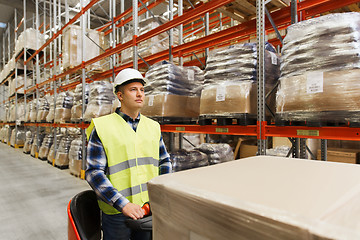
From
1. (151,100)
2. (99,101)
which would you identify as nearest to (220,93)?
(151,100)

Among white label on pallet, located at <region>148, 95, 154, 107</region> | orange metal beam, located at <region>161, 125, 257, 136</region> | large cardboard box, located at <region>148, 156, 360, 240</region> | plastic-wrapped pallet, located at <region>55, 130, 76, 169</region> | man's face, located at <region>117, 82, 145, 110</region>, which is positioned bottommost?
plastic-wrapped pallet, located at <region>55, 130, 76, 169</region>

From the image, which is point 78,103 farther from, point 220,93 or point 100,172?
point 100,172

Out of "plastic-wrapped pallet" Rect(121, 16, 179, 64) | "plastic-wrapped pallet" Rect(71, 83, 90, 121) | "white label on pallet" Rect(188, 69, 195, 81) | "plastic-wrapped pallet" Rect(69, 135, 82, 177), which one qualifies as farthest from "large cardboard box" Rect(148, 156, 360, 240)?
"plastic-wrapped pallet" Rect(69, 135, 82, 177)

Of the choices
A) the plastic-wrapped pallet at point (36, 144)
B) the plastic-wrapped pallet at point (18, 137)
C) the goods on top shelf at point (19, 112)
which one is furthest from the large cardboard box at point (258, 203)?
the plastic-wrapped pallet at point (18, 137)

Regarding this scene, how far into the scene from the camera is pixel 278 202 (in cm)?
51

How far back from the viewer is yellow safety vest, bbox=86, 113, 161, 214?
1.82 metres

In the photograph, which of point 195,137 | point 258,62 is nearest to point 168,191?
point 258,62

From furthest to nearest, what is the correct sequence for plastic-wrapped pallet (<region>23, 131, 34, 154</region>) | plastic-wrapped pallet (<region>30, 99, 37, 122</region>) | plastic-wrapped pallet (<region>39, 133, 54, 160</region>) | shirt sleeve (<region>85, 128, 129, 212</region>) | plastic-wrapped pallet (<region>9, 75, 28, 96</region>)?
1. plastic-wrapped pallet (<region>9, 75, 28, 96</region>)
2. plastic-wrapped pallet (<region>23, 131, 34, 154</region>)
3. plastic-wrapped pallet (<region>30, 99, 37, 122</region>)
4. plastic-wrapped pallet (<region>39, 133, 54, 160</region>)
5. shirt sleeve (<region>85, 128, 129, 212</region>)

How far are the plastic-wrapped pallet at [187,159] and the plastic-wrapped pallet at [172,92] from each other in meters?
0.57

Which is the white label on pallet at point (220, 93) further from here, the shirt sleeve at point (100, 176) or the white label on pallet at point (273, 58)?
the shirt sleeve at point (100, 176)

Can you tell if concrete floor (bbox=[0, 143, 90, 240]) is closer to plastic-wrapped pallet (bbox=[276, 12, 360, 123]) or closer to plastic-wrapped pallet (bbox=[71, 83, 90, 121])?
plastic-wrapped pallet (bbox=[71, 83, 90, 121])

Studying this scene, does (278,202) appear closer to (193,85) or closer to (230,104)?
(230,104)

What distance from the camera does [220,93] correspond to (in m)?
2.69

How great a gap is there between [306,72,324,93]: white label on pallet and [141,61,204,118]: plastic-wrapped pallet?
1.93m
